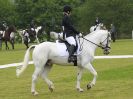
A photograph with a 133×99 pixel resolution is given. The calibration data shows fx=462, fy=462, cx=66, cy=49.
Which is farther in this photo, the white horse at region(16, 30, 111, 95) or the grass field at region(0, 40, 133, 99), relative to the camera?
the white horse at region(16, 30, 111, 95)

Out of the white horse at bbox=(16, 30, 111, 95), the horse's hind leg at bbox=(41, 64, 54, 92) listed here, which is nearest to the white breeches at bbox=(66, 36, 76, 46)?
the white horse at bbox=(16, 30, 111, 95)

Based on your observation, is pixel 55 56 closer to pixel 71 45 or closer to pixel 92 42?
pixel 71 45

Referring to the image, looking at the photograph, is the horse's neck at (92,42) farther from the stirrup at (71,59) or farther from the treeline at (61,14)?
the treeline at (61,14)

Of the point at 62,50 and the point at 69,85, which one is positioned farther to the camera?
the point at 69,85

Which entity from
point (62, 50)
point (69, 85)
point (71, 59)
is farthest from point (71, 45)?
point (69, 85)

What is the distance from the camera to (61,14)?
6619 cm

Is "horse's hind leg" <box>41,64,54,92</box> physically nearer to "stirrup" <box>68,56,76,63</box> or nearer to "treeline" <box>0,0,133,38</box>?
"stirrup" <box>68,56,76,63</box>

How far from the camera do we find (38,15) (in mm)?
66938

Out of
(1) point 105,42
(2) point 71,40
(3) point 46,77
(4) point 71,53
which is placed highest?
(2) point 71,40

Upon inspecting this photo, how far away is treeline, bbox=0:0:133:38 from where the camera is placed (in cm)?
6559

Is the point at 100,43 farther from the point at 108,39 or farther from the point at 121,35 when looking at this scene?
the point at 121,35

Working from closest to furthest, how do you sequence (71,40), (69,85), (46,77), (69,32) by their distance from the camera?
1. (71,40)
2. (69,32)
3. (46,77)
4. (69,85)

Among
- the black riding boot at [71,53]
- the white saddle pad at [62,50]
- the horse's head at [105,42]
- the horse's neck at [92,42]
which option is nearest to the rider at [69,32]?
the black riding boot at [71,53]

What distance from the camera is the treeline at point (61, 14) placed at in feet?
215
